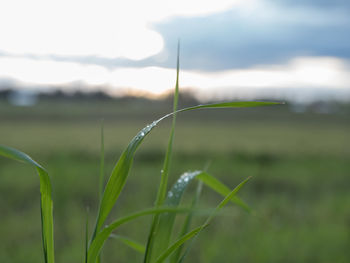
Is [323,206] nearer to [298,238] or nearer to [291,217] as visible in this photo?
[291,217]

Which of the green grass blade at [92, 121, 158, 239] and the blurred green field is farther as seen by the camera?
the blurred green field

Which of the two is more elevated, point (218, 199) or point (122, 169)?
point (122, 169)

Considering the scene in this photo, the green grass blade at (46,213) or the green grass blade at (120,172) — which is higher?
the green grass blade at (120,172)

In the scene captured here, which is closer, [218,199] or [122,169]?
[122,169]

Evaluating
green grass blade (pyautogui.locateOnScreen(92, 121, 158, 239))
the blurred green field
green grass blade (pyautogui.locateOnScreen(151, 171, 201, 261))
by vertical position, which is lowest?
the blurred green field

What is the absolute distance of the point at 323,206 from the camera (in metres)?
2.57

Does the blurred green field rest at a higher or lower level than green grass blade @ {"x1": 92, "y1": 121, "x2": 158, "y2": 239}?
lower

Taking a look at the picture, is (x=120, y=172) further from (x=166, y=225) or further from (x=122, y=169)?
(x=166, y=225)

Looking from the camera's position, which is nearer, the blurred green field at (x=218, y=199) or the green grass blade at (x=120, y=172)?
the green grass blade at (x=120, y=172)

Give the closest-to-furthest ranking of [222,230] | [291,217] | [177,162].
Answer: [222,230] → [291,217] → [177,162]

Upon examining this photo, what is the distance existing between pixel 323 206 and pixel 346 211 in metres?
0.16

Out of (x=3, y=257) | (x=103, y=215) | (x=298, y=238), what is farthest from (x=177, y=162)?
(x=103, y=215)

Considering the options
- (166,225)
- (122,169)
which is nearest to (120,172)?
(122,169)

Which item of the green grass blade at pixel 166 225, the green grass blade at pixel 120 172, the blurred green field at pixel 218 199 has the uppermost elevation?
the green grass blade at pixel 120 172
